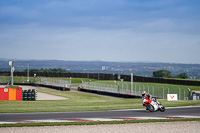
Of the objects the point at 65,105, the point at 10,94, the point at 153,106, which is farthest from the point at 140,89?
the point at 153,106

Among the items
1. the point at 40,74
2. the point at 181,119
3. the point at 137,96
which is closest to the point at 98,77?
the point at 40,74

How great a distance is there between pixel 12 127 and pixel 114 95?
39662 mm

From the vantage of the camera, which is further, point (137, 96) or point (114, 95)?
point (114, 95)

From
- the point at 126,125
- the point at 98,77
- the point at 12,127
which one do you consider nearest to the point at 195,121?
the point at 126,125

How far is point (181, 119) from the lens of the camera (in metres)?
18.8

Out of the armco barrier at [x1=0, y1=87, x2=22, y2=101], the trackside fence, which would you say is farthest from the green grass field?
the trackside fence

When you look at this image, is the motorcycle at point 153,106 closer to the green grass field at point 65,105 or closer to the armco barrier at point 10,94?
the green grass field at point 65,105

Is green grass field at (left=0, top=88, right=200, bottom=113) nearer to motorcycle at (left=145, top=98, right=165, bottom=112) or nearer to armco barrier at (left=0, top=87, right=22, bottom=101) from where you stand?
motorcycle at (left=145, top=98, right=165, bottom=112)

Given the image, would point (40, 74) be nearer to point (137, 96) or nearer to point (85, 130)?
point (137, 96)

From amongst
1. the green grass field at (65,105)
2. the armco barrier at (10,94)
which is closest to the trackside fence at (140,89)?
the green grass field at (65,105)

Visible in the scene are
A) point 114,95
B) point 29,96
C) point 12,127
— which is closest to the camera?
point 12,127

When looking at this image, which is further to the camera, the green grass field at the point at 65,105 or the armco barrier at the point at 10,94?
the armco barrier at the point at 10,94

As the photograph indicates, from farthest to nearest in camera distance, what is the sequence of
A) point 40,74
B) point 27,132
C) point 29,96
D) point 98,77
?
point 40,74
point 98,77
point 29,96
point 27,132

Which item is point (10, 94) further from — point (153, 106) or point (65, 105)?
point (153, 106)
